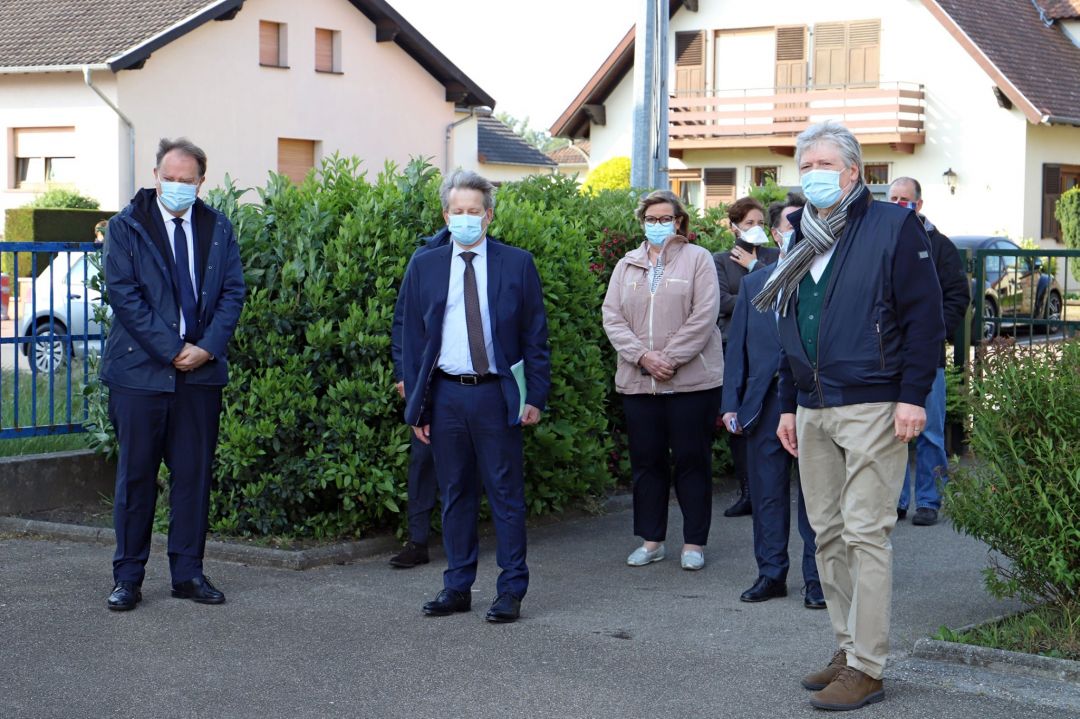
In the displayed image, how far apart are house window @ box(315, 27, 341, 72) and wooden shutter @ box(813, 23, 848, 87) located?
38.8ft

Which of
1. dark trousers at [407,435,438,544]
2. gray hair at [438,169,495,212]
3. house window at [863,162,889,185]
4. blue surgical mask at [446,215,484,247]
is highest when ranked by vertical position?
house window at [863,162,889,185]

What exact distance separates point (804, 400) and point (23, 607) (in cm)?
374

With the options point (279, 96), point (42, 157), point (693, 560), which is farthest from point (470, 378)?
point (279, 96)

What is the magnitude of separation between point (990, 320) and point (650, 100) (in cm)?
419

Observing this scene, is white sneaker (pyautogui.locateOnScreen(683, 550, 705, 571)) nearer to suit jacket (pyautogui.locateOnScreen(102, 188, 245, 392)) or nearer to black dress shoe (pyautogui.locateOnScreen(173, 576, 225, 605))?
black dress shoe (pyautogui.locateOnScreen(173, 576, 225, 605))

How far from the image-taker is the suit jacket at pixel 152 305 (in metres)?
6.86

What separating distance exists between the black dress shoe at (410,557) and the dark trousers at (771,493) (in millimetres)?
1813

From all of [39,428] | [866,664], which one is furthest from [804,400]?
[39,428]

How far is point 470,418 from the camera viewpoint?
6.79 m

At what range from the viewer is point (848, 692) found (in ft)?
17.7

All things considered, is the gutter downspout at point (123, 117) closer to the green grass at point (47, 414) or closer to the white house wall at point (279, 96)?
the white house wall at point (279, 96)

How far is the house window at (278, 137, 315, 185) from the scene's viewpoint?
33.8 meters

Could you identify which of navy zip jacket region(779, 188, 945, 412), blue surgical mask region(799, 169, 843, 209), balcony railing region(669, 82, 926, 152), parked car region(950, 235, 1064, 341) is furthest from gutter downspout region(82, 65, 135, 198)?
navy zip jacket region(779, 188, 945, 412)

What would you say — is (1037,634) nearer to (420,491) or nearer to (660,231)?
(660,231)
